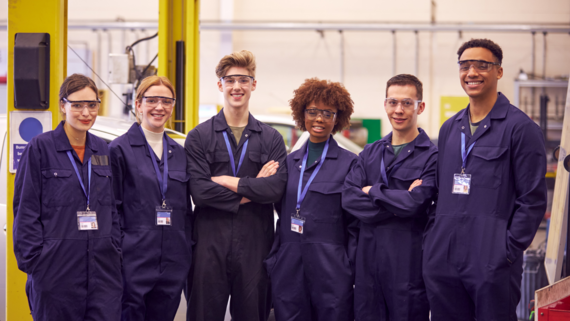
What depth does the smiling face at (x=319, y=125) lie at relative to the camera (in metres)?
2.76

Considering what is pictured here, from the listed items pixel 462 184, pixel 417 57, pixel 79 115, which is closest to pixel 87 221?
pixel 79 115

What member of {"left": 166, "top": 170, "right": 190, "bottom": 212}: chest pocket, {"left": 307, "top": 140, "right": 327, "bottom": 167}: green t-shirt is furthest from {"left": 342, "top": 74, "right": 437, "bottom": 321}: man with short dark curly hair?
{"left": 166, "top": 170, "right": 190, "bottom": 212}: chest pocket

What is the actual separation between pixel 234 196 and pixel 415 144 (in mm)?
1004

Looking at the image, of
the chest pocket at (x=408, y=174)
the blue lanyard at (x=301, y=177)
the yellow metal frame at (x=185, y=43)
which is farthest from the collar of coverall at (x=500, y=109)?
the yellow metal frame at (x=185, y=43)

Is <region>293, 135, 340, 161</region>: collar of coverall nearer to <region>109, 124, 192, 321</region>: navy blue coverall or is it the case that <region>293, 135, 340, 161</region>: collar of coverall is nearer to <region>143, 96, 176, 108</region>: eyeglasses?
<region>109, 124, 192, 321</region>: navy blue coverall

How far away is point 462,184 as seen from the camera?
2328 millimetres

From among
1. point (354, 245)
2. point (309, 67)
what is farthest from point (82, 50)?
point (354, 245)

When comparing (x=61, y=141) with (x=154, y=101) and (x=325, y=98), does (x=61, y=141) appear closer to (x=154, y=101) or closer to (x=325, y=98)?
(x=154, y=101)

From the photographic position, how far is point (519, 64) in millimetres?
9078

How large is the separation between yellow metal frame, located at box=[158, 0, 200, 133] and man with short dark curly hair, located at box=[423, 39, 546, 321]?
2.50 meters

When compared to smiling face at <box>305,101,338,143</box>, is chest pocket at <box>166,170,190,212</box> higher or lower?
lower

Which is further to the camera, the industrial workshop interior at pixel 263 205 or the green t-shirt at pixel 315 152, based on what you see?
the green t-shirt at pixel 315 152

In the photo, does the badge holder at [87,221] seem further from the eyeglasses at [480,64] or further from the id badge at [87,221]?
the eyeglasses at [480,64]

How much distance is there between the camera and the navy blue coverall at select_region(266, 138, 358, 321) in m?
2.57
